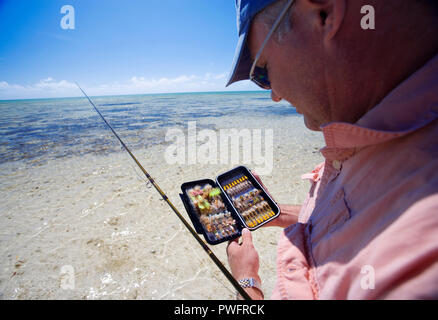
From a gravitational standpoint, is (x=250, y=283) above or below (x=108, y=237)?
above

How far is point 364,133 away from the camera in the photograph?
0.83 m

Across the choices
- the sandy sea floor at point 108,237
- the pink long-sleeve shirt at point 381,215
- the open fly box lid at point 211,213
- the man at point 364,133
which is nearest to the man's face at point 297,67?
the man at point 364,133

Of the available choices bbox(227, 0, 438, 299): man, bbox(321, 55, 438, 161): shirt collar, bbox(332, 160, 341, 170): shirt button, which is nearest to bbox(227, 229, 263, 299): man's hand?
bbox(227, 0, 438, 299): man

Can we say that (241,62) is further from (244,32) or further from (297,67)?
(297,67)

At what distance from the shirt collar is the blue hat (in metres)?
0.70

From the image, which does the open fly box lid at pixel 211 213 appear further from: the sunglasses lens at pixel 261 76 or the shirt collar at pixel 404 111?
the shirt collar at pixel 404 111

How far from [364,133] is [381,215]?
335 mm

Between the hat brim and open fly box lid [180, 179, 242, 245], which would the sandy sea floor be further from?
the hat brim

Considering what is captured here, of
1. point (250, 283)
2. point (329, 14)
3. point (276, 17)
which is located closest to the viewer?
point (329, 14)

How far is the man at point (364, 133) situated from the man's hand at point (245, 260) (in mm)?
640

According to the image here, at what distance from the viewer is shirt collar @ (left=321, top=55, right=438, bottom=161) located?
692 mm

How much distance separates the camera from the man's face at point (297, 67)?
0.94 meters

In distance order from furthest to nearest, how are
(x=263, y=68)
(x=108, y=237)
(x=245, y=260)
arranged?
(x=108, y=237), (x=245, y=260), (x=263, y=68)

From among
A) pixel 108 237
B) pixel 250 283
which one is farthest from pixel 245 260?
pixel 108 237
